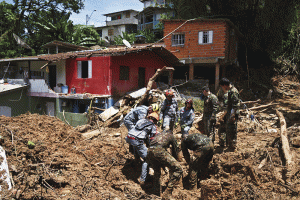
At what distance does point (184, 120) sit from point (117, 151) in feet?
8.08

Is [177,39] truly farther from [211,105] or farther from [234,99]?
[234,99]

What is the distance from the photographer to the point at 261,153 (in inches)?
251

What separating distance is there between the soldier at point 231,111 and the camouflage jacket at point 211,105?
476mm

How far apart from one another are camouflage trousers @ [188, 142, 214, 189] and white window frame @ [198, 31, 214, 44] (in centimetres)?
1508

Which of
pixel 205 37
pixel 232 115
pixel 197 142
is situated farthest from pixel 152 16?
pixel 197 142

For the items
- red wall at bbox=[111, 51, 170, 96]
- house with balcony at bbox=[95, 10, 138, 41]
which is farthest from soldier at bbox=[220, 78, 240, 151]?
house with balcony at bbox=[95, 10, 138, 41]

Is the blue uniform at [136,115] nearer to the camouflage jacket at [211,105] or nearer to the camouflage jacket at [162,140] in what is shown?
the camouflage jacket at [162,140]

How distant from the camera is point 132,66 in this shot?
16.1 meters

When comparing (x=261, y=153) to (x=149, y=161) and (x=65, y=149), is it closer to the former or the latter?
(x=149, y=161)

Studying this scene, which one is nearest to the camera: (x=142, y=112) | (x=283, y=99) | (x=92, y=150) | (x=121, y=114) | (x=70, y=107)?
(x=142, y=112)

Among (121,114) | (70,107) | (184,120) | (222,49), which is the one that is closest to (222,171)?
(184,120)

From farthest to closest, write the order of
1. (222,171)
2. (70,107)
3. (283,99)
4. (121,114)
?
(283,99) → (70,107) → (121,114) → (222,171)

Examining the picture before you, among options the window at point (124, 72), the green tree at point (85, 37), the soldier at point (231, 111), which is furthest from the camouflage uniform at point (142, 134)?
the green tree at point (85, 37)

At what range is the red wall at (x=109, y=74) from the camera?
1449 centimetres
